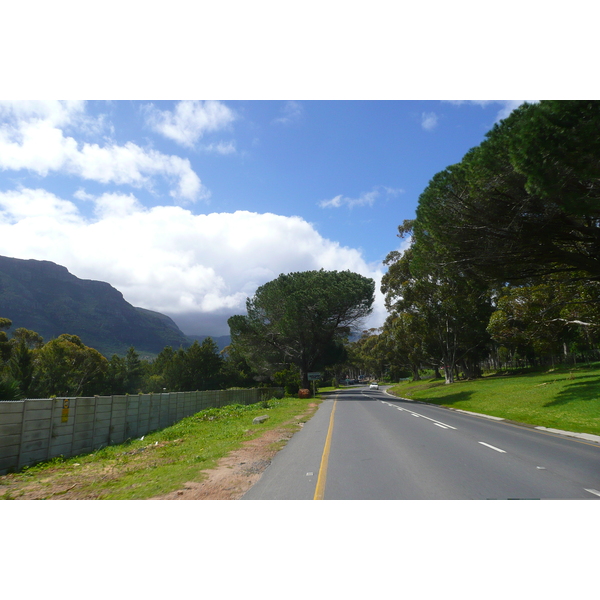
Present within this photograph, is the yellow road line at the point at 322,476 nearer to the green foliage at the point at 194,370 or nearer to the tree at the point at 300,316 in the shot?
the tree at the point at 300,316

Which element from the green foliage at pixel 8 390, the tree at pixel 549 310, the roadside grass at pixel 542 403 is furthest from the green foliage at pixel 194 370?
the green foliage at pixel 8 390

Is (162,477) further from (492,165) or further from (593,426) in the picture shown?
(593,426)

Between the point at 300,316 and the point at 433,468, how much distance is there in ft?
131

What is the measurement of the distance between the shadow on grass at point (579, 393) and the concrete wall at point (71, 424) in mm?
20868

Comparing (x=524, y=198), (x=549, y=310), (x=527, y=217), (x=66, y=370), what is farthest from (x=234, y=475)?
(x=66, y=370)

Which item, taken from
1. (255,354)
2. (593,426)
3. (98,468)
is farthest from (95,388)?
(593,426)

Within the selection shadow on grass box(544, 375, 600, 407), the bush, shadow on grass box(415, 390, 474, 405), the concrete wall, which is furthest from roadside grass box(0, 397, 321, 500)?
shadow on grass box(415, 390, 474, 405)

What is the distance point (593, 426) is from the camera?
49.6 feet

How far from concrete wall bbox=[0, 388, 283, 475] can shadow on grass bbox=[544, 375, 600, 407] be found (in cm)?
2087

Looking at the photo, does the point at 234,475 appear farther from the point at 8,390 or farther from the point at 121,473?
the point at 8,390

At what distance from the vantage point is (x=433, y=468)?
8.41 metres

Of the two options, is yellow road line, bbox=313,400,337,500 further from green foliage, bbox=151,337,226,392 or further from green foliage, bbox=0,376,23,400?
green foliage, bbox=151,337,226,392

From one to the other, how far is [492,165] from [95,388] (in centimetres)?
6543

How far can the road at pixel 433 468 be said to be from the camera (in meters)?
6.66
